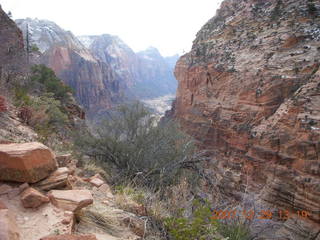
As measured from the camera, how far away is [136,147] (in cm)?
518

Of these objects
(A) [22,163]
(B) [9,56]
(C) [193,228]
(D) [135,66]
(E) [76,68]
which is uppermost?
(D) [135,66]

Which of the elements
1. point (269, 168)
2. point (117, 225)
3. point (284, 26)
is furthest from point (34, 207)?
point (284, 26)

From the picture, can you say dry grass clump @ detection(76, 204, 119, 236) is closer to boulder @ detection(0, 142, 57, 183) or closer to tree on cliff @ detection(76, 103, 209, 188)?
boulder @ detection(0, 142, 57, 183)

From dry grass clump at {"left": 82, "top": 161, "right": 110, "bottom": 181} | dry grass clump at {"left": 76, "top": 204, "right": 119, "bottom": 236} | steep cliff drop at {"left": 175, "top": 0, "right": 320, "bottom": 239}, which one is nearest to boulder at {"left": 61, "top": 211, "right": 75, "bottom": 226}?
dry grass clump at {"left": 76, "top": 204, "right": 119, "bottom": 236}

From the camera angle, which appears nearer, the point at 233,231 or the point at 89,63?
the point at 233,231

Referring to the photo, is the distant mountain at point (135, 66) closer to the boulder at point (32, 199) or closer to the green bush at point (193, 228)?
the green bush at point (193, 228)

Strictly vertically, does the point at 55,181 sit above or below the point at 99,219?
above

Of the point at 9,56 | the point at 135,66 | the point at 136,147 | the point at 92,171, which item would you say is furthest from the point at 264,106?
the point at 135,66

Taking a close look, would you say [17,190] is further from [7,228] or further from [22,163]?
[7,228]

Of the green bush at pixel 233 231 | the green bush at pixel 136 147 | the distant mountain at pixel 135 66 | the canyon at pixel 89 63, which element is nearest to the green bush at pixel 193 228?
the green bush at pixel 233 231

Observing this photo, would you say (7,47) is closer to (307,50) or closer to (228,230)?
(228,230)

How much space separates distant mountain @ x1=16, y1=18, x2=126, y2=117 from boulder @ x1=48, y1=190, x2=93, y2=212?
3659 cm

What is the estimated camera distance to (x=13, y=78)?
8039 mm

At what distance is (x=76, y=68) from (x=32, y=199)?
144 feet
